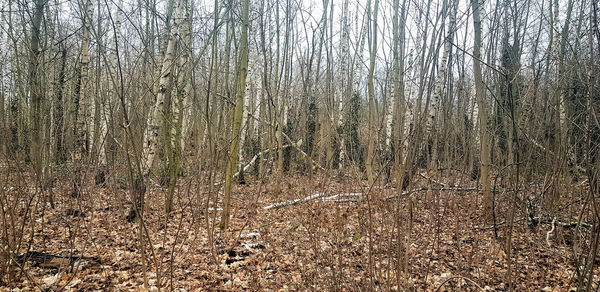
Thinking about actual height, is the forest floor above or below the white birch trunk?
below

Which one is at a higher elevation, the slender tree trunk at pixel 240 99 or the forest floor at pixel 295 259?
the slender tree trunk at pixel 240 99

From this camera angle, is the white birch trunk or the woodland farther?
the white birch trunk

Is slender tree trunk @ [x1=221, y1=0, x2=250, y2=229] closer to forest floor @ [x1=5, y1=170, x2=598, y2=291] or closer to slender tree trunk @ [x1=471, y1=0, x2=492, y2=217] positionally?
forest floor @ [x1=5, y1=170, x2=598, y2=291]

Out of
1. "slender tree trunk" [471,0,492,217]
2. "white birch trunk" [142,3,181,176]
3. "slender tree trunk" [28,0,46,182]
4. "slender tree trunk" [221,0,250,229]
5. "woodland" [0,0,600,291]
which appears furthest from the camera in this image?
"slender tree trunk" [471,0,492,217]

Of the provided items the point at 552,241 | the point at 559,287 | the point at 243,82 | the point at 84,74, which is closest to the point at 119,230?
the point at 243,82

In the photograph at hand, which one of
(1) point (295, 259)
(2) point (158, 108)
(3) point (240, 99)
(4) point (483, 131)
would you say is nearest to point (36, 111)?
(2) point (158, 108)

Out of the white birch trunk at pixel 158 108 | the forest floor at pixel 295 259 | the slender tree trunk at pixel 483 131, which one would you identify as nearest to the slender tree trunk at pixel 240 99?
the forest floor at pixel 295 259

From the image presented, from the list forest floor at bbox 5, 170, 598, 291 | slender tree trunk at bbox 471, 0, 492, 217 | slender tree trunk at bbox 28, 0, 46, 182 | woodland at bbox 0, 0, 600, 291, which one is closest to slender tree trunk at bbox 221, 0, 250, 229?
woodland at bbox 0, 0, 600, 291

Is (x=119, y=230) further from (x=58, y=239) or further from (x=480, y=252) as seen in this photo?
(x=480, y=252)

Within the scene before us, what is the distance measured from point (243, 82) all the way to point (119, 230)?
2652 millimetres

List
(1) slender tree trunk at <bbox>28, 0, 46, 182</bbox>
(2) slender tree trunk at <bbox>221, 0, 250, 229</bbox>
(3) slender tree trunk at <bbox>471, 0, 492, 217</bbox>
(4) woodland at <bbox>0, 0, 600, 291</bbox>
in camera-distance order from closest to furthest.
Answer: (4) woodland at <bbox>0, 0, 600, 291</bbox>, (1) slender tree trunk at <bbox>28, 0, 46, 182</bbox>, (2) slender tree trunk at <bbox>221, 0, 250, 229</bbox>, (3) slender tree trunk at <bbox>471, 0, 492, 217</bbox>

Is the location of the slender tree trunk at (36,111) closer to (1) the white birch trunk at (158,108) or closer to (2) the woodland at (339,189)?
(2) the woodland at (339,189)

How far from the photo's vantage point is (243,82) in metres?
4.47

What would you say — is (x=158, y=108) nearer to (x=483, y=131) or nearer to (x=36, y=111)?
(x=36, y=111)
